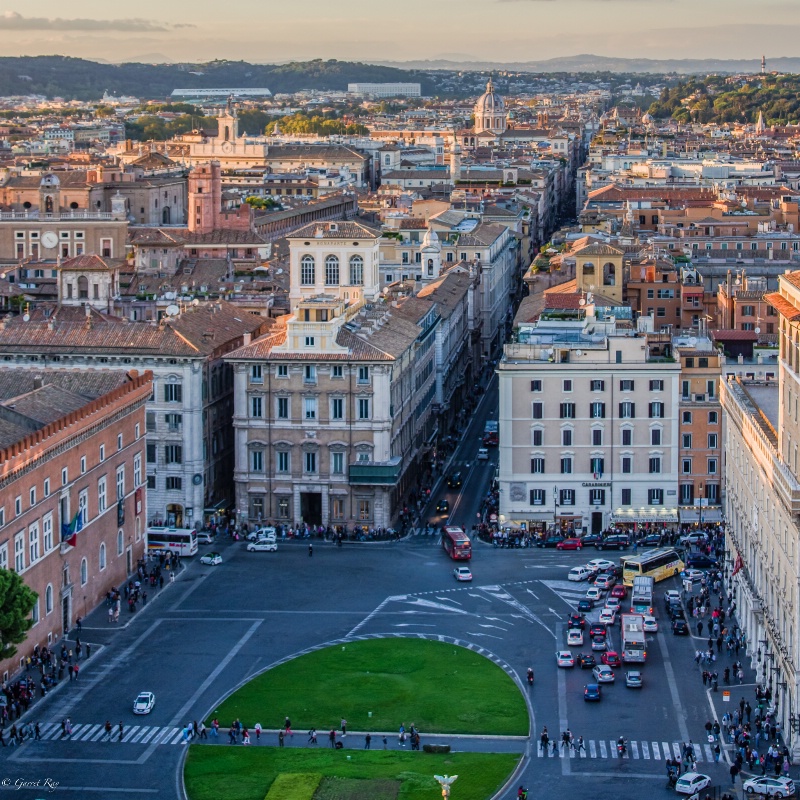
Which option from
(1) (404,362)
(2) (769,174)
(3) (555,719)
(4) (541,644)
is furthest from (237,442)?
(2) (769,174)

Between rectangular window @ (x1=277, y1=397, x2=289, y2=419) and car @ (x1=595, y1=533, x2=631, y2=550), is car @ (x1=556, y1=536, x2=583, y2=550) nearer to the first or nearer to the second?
car @ (x1=595, y1=533, x2=631, y2=550)

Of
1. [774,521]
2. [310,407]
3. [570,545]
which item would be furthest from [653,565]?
[310,407]

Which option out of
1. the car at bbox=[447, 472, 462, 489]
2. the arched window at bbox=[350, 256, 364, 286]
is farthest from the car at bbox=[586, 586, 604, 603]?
the arched window at bbox=[350, 256, 364, 286]

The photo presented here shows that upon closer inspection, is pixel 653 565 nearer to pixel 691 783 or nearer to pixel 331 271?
pixel 691 783

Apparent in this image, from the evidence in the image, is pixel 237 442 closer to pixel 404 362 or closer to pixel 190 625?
pixel 404 362

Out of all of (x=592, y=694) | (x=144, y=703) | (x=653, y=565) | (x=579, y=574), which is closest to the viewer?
(x=144, y=703)

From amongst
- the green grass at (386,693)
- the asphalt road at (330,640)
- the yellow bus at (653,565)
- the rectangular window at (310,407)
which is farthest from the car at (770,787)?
the rectangular window at (310,407)

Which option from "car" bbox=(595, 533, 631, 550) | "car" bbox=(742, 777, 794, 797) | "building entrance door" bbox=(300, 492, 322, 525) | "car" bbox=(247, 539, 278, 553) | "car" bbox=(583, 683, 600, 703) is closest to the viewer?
"car" bbox=(742, 777, 794, 797)
